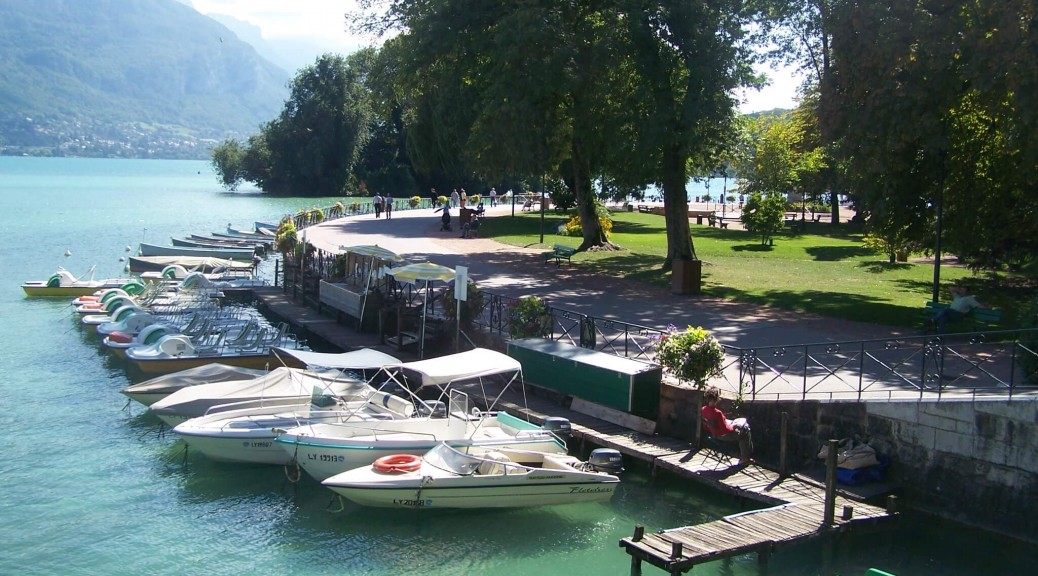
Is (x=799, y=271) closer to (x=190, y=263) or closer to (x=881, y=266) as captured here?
(x=881, y=266)

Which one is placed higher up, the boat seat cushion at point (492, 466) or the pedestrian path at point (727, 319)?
the pedestrian path at point (727, 319)

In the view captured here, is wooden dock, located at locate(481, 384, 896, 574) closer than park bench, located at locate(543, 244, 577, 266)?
Yes

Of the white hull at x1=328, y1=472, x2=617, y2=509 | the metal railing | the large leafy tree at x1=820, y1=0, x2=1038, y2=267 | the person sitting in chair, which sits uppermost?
the large leafy tree at x1=820, y1=0, x2=1038, y2=267

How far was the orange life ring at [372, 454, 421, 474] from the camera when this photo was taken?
1683cm

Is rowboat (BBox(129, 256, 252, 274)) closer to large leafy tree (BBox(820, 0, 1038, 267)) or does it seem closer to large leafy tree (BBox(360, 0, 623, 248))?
large leafy tree (BBox(360, 0, 623, 248))

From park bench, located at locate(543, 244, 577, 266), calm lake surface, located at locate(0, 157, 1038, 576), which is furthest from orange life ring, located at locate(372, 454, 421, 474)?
park bench, located at locate(543, 244, 577, 266)

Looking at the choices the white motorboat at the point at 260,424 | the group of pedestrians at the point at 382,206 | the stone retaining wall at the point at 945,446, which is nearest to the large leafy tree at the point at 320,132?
the group of pedestrians at the point at 382,206

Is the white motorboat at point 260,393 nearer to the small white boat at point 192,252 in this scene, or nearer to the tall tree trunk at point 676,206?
the tall tree trunk at point 676,206

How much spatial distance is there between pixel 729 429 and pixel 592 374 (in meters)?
3.68

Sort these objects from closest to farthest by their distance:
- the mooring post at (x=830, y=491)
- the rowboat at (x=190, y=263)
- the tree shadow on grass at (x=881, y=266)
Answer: the mooring post at (x=830, y=491) → the tree shadow on grass at (x=881, y=266) → the rowboat at (x=190, y=263)

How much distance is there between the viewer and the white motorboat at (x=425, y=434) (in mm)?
17891

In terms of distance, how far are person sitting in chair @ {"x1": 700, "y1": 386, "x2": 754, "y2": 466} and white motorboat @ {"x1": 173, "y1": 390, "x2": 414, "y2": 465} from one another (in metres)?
6.32

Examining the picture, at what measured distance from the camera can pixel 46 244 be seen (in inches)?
2542

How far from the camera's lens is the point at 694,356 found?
18250 millimetres
